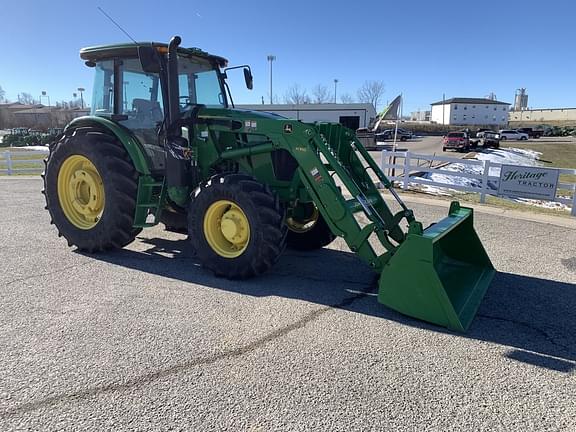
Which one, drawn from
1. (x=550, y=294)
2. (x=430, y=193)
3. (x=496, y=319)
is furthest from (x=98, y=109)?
(x=430, y=193)

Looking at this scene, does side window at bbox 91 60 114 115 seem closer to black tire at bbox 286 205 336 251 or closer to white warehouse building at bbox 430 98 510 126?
black tire at bbox 286 205 336 251

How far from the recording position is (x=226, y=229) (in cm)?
491

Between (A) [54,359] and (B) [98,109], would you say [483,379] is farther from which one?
(B) [98,109]

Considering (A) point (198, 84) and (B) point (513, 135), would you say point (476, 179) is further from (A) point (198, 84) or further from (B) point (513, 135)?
(B) point (513, 135)

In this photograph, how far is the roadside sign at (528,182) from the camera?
995 centimetres

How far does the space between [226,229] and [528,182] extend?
8.54 m

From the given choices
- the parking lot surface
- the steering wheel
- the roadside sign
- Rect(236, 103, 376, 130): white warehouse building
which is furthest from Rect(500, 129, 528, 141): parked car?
the steering wheel

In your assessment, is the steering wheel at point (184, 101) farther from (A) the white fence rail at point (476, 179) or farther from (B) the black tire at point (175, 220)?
(A) the white fence rail at point (476, 179)

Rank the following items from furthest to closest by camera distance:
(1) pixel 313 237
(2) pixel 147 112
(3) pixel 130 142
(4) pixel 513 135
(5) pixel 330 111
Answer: (4) pixel 513 135, (5) pixel 330 111, (1) pixel 313 237, (2) pixel 147 112, (3) pixel 130 142

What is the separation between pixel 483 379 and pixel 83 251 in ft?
16.8

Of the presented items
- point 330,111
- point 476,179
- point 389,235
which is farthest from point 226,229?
point 330,111

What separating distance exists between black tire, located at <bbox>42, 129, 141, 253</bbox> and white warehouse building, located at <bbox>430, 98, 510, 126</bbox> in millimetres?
128711

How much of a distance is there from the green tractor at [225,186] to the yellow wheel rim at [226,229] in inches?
0.5

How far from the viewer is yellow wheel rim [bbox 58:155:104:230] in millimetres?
5930
